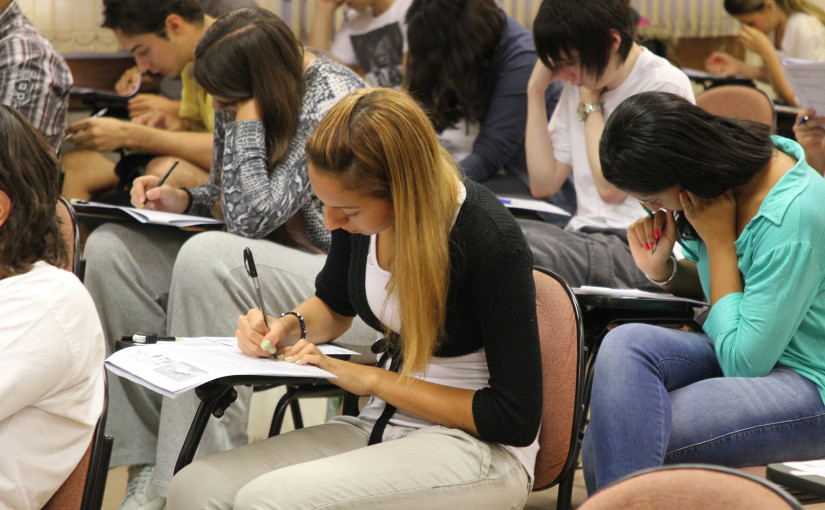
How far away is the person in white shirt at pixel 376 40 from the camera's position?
148 inches

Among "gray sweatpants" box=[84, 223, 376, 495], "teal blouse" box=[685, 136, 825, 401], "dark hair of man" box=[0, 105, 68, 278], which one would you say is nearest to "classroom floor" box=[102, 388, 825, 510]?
"gray sweatpants" box=[84, 223, 376, 495]

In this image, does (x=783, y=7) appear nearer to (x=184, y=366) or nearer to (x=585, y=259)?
(x=585, y=259)

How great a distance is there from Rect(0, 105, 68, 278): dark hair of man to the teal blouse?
1258 millimetres

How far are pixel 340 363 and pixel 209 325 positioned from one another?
750mm

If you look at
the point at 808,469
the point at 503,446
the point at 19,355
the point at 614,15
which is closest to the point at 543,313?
the point at 503,446

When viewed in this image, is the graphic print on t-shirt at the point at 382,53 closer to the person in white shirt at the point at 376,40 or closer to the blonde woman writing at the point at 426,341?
the person in white shirt at the point at 376,40

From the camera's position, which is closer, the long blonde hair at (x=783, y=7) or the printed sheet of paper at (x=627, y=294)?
the printed sheet of paper at (x=627, y=294)

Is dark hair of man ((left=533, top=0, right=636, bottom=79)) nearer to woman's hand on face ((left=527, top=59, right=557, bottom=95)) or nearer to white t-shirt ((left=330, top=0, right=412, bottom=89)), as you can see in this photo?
woman's hand on face ((left=527, top=59, right=557, bottom=95))

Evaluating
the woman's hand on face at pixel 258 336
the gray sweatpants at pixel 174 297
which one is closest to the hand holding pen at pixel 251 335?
the woman's hand on face at pixel 258 336

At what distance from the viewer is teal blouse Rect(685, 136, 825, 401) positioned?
157 centimetres

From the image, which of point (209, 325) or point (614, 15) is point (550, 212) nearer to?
point (614, 15)

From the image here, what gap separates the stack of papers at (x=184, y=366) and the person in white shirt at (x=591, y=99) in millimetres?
1022

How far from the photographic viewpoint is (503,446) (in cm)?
154

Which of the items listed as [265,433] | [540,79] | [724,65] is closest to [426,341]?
[540,79]
